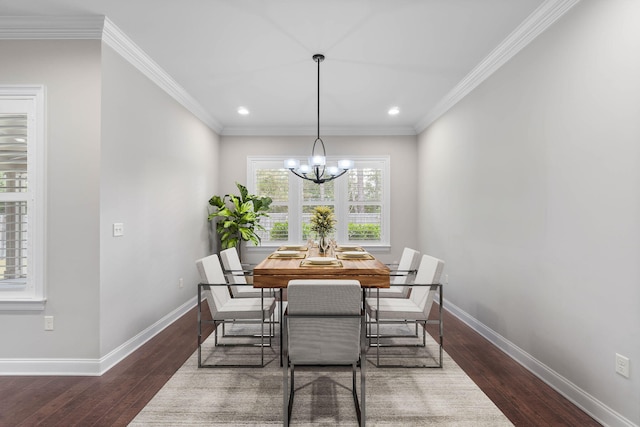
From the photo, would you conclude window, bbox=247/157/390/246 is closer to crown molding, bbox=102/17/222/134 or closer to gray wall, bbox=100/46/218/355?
gray wall, bbox=100/46/218/355

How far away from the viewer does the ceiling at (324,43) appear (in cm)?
→ 260

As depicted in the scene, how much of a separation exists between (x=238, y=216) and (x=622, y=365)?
15.6 ft

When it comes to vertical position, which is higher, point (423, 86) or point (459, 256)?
point (423, 86)

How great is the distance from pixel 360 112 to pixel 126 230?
3634mm

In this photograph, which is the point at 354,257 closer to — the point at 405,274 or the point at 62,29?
the point at 405,274

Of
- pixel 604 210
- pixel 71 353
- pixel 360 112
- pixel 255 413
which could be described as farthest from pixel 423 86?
pixel 71 353

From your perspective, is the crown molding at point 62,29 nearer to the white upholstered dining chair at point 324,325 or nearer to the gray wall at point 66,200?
the gray wall at point 66,200

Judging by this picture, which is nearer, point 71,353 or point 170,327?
point 71,353

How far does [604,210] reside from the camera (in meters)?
2.12

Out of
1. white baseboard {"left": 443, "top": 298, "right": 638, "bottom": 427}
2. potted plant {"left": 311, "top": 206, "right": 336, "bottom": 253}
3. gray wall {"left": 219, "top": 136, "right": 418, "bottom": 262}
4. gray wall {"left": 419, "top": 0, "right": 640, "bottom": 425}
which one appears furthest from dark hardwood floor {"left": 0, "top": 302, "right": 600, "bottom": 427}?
gray wall {"left": 219, "top": 136, "right": 418, "bottom": 262}

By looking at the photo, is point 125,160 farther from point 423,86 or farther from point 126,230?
point 423,86

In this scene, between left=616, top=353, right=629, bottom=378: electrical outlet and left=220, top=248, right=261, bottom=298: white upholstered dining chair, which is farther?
left=220, top=248, right=261, bottom=298: white upholstered dining chair

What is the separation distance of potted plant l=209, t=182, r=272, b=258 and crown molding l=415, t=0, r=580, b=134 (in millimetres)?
3282

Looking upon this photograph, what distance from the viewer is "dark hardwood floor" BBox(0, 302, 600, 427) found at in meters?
2.19
